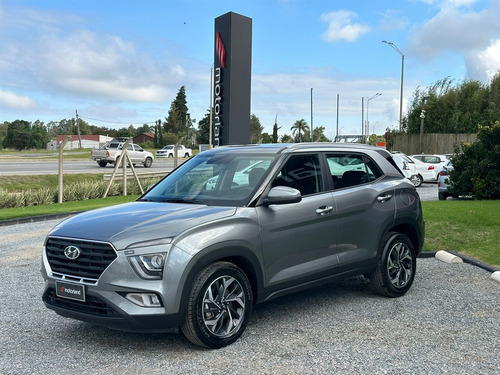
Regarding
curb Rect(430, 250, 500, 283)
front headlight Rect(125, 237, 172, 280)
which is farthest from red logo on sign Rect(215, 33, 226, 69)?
front headlight Rect(125, 237, 172, 280)

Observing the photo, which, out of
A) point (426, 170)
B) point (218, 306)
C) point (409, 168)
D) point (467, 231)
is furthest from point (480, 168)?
point (218, 306)

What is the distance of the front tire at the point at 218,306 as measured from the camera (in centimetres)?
453

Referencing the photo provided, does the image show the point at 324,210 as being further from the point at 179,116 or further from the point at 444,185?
the point at 179,116

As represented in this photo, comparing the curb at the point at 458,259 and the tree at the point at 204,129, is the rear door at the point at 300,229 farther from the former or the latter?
the tree at the point at 204,129

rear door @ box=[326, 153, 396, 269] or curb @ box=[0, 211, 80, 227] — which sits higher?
rear door @ box=[326, 153, 396, 269]

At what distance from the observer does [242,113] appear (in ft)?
68.9

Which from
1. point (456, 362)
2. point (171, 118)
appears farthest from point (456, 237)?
point (171, 118)

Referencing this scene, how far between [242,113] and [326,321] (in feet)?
52.5

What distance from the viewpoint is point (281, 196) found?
5066 mm

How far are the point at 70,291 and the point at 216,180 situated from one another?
1.83 m

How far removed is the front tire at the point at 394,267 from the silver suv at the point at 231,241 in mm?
13

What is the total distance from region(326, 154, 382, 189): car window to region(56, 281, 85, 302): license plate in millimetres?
2831

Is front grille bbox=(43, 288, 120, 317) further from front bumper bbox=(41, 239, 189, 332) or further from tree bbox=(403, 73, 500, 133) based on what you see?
tree bbox=(403, 73, 500, 133)

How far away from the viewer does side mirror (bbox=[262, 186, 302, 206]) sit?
16.6 feet
